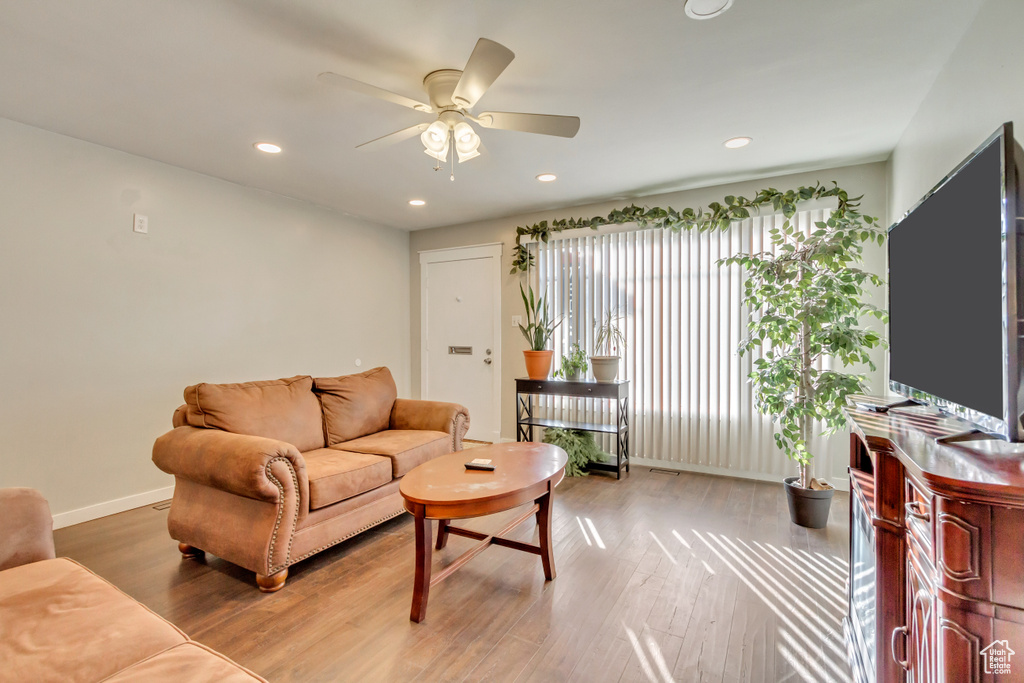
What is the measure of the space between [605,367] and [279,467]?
8.68 feet

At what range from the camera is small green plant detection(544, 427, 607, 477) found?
13.0 ft

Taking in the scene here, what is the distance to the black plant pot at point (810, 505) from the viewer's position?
9.09ft

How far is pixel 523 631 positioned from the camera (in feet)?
6.05

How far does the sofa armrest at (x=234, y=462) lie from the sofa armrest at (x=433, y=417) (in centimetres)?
120

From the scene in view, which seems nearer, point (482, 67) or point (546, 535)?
point (482, 67)

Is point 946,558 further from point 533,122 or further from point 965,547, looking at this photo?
point 533,122

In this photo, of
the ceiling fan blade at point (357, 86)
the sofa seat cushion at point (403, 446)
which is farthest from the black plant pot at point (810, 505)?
the ceiling fan blade at point (357, 86)

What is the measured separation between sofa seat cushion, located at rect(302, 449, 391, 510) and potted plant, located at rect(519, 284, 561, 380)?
6.11 ft

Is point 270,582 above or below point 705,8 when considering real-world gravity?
below

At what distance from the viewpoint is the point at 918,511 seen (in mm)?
1043

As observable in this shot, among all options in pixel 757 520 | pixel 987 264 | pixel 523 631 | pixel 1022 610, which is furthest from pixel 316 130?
pixel 757 520

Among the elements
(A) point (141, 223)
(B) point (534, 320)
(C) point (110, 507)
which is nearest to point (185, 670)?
(C) point (110, 507)

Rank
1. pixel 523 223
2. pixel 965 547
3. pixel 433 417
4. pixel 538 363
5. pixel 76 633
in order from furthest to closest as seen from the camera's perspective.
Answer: pixel 523 223 → pixel 538 363 → pixel 433 417 → pixel 76 633 → pixel 965 547

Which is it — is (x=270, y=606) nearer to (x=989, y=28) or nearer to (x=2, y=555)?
(x=2, y=555)
